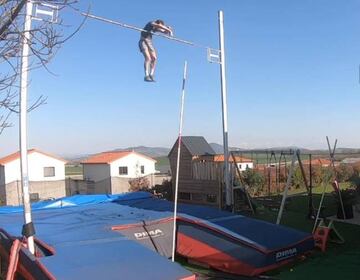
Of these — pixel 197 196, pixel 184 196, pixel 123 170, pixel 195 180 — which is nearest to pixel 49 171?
pixel 123 170

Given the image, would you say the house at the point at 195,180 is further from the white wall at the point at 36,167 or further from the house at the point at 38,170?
the white wall at the point at 36,167

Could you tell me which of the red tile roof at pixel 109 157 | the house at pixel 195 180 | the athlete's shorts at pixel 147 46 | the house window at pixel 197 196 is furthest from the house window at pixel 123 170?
the athlete's shorts at pixel 147 46

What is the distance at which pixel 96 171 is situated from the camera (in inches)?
1841

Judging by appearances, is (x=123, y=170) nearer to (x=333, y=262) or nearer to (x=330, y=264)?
(x=333, y=262)

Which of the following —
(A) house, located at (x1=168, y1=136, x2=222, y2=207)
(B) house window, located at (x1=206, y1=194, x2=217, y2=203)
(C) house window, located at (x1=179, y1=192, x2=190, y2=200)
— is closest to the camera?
(A) house, located at (x1=168, y1=136, x2=222, y2=207)

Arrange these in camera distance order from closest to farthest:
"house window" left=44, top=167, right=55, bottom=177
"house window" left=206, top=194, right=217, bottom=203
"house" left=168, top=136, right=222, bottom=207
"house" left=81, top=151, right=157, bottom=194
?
"house" left=168, top=136, right=222, bottom=207 → "house window" left=206, top=194, right=217, bottom=203 → "house window" left=44, top=167, right=55, bottom=177 → "house" left=81, top=151, right=157, bottom=194

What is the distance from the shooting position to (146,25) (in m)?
10.1

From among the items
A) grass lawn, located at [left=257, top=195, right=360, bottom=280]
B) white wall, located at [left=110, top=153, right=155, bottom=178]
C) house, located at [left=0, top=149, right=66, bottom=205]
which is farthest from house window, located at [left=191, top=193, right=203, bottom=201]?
white wall, located at [left=110, top=153, right=155, bottom=178]

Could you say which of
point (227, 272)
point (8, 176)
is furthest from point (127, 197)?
point (8, 176)

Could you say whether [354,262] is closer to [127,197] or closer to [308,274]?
[308,274]

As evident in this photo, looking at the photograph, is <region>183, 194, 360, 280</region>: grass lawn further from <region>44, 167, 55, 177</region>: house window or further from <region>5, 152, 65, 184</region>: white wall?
<region>44, 167, 55, 177</region>: house window

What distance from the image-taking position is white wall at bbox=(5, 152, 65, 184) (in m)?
42.3

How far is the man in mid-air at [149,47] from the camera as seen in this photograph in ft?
31.9

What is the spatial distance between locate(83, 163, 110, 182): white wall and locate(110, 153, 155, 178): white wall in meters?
0.72
